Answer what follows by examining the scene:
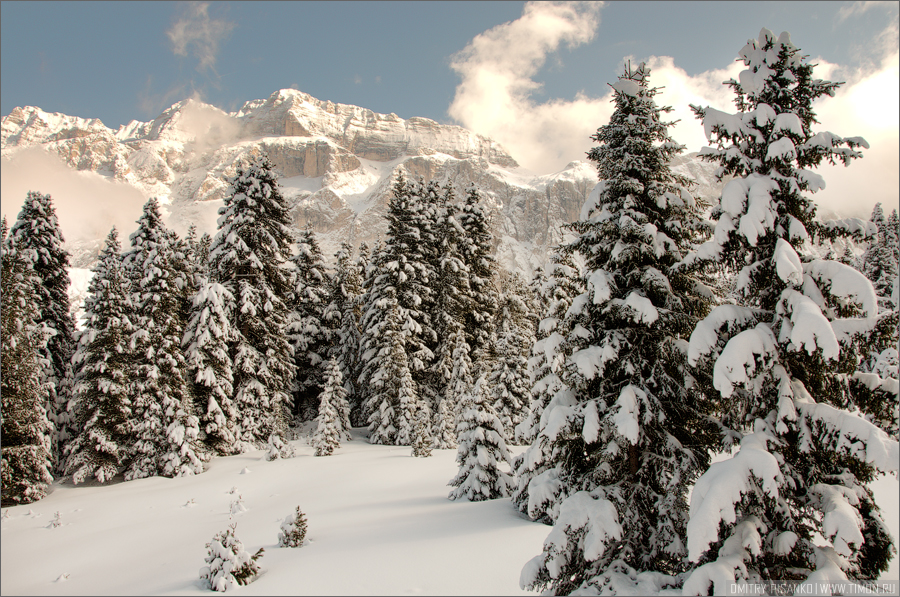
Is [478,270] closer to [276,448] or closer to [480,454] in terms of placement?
[276,448]

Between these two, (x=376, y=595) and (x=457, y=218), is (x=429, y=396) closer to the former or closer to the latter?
(x=457, y=218)

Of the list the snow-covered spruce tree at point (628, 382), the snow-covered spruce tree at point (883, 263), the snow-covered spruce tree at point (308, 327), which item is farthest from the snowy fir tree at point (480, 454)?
the snow-covered spruce tree at point (883, 263)

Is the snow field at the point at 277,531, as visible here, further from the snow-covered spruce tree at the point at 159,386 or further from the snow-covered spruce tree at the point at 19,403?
the snow-covered spruce tree at the point at 159,386

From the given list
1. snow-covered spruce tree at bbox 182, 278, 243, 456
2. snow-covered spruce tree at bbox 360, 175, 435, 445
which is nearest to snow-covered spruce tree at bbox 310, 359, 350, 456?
snow-covered spruce tree at bbox 360, 175, 435, 445

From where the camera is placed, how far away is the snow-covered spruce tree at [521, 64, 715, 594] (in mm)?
7133

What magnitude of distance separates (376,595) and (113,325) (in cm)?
1786

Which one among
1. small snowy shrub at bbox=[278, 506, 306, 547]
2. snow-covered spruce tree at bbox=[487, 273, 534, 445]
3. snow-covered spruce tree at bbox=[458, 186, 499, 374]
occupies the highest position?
snow-covered spruce tree at bbox=[458, 186, 499, 374]

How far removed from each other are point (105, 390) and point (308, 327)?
13185mm

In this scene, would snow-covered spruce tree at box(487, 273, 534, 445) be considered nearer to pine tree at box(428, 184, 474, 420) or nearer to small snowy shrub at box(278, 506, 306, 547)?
pine tree at box(428, 184, 474, 420)

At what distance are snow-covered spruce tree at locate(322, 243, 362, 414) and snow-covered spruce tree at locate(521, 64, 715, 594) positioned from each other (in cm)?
2347

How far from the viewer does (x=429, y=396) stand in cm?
2738

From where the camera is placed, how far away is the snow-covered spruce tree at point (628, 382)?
7.13 metres

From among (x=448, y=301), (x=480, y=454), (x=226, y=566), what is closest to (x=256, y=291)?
(x=448, y=301)

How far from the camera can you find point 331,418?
21281 mm
